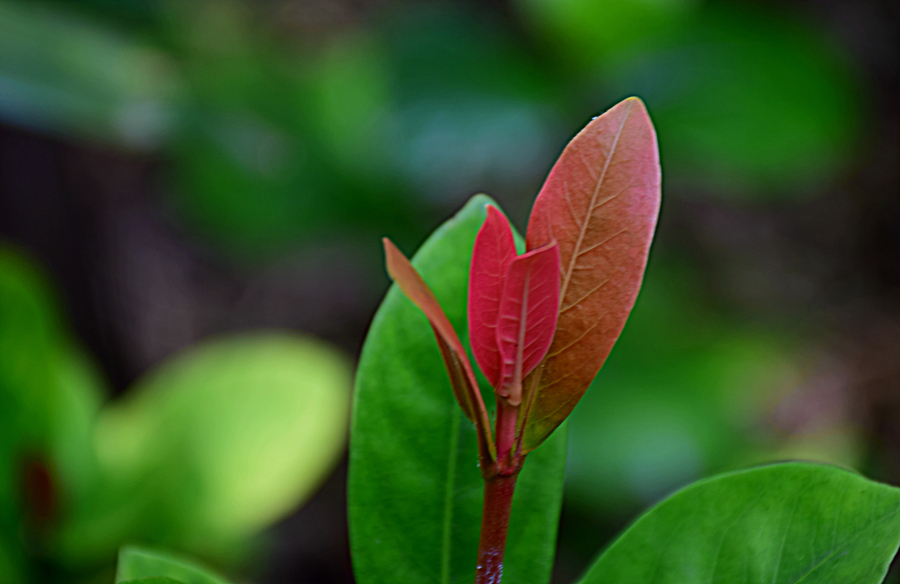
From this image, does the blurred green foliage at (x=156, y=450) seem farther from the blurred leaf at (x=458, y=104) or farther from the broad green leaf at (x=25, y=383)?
the blurred leaf at (x=458, y=104)

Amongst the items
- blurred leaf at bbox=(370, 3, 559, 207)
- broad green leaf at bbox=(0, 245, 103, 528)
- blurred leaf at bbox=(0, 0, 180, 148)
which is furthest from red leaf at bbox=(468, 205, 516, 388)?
blurred leaf at bbox=(370, 3, 559, 207)

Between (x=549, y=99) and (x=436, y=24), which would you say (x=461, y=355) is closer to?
(x=549, y=99)

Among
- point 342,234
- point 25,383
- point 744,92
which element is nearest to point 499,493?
point 25,383

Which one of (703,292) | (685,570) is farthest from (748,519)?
(703,292)

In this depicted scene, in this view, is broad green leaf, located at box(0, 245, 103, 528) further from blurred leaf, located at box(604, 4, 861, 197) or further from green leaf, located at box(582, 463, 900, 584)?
blurred leaf, located at box(604, 4, 861, 197)

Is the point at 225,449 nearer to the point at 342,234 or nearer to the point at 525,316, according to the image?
the point at 525,316
